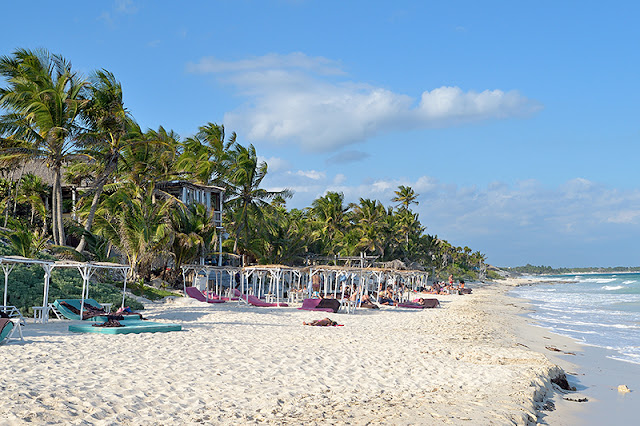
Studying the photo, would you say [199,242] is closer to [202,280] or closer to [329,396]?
[202,280]

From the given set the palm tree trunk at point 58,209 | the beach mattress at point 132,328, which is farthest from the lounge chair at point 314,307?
the palm tree trunk at point 58,209

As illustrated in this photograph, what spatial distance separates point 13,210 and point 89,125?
10.1 meters

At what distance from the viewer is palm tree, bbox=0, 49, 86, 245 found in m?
20.0

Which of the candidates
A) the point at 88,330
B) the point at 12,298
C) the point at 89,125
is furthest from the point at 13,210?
the point at 88,330

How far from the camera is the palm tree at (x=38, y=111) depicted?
787 inches

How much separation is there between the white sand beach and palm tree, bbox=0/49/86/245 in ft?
33.2

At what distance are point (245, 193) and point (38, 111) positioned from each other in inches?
499

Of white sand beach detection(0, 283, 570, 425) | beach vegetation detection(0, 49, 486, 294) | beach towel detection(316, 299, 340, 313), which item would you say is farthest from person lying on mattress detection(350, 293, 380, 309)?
white sand beach detection(0, 283, 570, 425)

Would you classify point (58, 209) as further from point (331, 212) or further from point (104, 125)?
point (331, 212)

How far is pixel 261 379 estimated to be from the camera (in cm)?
748

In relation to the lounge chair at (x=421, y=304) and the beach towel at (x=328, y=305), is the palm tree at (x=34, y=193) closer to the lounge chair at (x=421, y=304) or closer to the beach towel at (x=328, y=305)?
the beach towel at (x=328, y=305)

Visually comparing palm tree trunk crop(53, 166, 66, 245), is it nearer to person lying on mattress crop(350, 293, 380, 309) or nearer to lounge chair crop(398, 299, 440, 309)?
person lying on mattress crop(350, 293, 380, 309)

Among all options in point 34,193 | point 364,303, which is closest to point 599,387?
point 364,303

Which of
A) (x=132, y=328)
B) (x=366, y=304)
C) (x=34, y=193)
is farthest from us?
(x=34, y=193)
